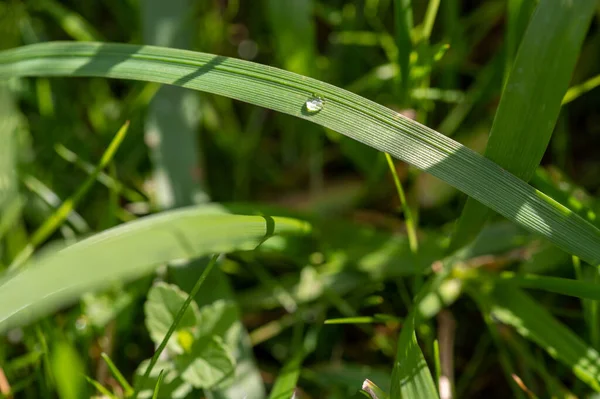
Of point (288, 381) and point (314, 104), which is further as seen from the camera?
point (288, 381)

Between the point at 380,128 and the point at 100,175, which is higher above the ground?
the point at 380,128

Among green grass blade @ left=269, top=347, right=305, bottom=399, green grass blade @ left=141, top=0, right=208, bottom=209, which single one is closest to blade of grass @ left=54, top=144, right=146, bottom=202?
green grass blade @ left=141, top=0, right=208, bottom=209

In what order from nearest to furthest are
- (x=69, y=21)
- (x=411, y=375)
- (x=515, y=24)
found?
(x=411, y=375) → (x=515, y=24) → (x=69, y=21)

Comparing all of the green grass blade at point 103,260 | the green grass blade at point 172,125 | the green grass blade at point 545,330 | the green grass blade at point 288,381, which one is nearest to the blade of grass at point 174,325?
the green grass blade at point 103,260

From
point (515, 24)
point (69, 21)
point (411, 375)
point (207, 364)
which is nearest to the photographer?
point (411, 375)

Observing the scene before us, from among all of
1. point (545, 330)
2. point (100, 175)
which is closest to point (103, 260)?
point (100, 175)

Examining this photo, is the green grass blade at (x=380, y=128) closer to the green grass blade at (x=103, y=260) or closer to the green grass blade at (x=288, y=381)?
the green grass blade at (x=103, y=260)

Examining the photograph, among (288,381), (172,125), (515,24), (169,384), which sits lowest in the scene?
(169,384)

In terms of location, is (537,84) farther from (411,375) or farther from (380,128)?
(411,375)
